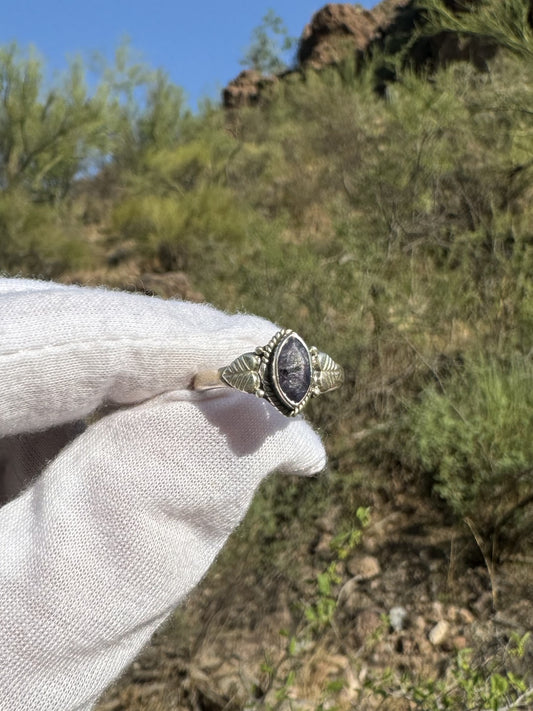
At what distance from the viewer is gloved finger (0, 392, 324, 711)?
2.89 feet

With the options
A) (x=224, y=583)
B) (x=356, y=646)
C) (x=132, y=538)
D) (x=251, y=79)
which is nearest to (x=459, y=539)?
(x=356, y=646)

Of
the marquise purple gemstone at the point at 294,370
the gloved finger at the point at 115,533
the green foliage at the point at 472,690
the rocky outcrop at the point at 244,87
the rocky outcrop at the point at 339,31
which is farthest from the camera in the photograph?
the rocky outcrop at the point at 244,87

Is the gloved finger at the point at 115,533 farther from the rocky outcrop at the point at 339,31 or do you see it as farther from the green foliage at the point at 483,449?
the rocky outcrop at the point at 339,31

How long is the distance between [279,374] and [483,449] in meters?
2.54

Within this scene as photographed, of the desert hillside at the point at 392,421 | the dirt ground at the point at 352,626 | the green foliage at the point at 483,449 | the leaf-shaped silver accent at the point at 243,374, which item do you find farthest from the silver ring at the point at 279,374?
the green foliage at the point at 483,449

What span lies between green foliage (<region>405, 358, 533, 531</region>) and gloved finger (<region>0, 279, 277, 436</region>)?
245 cm

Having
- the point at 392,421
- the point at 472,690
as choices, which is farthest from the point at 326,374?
the point at 392,421

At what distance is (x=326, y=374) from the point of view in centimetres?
111

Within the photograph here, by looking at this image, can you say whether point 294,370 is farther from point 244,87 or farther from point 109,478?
point 244,87

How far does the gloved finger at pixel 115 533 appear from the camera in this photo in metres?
0.88

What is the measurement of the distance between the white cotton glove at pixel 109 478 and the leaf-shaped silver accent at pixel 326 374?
0.10 meters

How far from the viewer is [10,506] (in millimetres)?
958

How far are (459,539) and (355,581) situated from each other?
1.74 feet

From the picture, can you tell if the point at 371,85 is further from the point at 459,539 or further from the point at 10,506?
the point at 10,506
